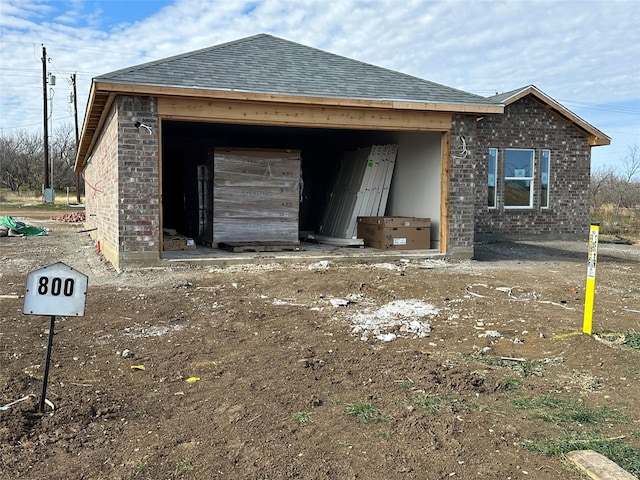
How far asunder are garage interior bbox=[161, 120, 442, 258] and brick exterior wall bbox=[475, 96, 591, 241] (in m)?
3.72

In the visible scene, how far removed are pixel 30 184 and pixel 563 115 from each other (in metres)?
47.6

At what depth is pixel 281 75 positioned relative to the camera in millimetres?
12031

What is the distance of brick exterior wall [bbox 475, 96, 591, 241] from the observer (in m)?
17.9

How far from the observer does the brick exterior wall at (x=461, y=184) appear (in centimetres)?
1268

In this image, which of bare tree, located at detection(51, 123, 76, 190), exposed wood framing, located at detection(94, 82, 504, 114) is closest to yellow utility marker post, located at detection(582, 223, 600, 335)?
exposed wood framing, located at detection(94, 82, 504, 114)

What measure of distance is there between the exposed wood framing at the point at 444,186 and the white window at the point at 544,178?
708cm

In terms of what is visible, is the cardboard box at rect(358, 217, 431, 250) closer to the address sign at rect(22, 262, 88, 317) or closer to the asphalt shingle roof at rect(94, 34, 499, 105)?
the asphalt shingle roof at rect(94, 34, 499, 105)

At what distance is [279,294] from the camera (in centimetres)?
888

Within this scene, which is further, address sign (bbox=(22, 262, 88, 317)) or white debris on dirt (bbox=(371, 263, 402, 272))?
white debris on dirt (bbox=(371, 263, 402, 272))

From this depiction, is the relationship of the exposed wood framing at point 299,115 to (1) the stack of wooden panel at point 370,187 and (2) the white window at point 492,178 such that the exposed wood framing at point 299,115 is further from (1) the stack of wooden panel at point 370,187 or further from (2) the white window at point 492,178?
(2) the white window at point 492,178

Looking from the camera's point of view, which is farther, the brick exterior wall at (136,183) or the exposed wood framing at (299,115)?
the exposed wood framing at (299,115)

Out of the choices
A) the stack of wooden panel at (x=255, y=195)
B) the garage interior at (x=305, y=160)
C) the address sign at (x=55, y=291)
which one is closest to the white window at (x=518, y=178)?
the garage interior at (x=305, y=160)

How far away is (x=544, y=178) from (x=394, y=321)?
1332 centimetres

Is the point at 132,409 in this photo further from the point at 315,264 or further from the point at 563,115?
the point at 563,115
